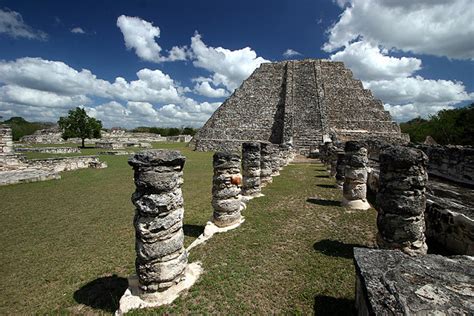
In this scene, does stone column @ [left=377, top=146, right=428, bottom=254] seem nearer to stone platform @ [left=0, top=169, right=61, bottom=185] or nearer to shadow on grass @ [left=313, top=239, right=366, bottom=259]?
shadow on grass @ [left=313, top=239, right=366, bottom=259]

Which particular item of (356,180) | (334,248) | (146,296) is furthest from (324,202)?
(146,296)

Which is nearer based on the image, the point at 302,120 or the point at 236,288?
the point at 236,288

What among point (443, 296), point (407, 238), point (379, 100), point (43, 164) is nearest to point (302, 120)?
point (379, 100)

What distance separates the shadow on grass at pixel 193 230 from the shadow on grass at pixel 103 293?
2.08m

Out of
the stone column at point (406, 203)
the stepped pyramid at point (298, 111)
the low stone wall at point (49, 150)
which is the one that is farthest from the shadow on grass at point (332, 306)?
the low stone wall at point (49, 150)

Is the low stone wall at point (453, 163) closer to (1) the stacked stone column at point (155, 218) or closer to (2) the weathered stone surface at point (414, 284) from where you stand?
(2) the weathered stone surface at point (414, 284)

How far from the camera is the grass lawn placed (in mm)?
3725

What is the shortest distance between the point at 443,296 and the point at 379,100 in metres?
36.5

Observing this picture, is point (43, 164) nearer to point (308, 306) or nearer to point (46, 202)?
point (46, 202)

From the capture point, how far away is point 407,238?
446cm

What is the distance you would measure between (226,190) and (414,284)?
15.5 feet

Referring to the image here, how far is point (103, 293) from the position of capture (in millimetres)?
4199

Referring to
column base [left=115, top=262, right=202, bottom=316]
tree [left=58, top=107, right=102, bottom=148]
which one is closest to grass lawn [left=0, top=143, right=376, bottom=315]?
column base [left=115, top=262, right=202, bottom=316]

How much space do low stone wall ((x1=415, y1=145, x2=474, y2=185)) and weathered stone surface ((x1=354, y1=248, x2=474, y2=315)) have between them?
8.17 meters
